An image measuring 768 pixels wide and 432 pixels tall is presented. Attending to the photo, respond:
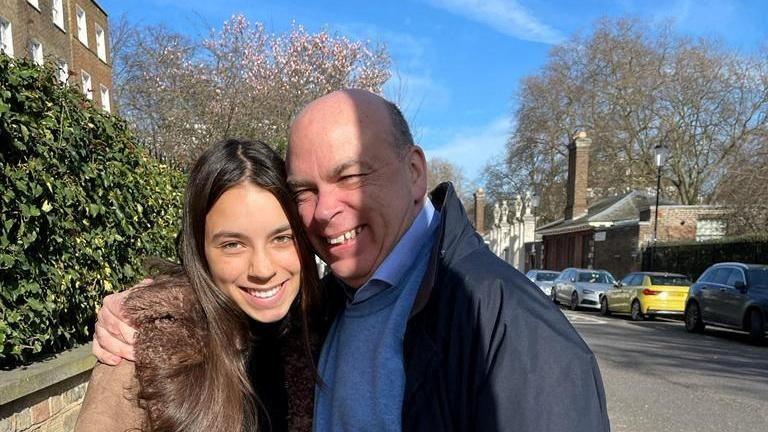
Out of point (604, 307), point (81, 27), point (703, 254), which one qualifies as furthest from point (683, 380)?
point (81, 27)

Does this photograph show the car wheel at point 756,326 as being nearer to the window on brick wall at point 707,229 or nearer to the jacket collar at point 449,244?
the jacket collar at point 449,244

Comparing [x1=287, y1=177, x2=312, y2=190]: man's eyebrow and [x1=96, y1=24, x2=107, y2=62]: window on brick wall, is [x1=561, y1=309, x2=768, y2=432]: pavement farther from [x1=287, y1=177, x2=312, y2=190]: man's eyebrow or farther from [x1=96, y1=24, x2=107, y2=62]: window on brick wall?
[x1=96, y1=24, x2=107, y2=62]: window on brick wall

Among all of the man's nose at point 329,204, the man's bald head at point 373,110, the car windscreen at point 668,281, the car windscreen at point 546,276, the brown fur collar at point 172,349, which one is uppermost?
the man's bald head at point 373,110

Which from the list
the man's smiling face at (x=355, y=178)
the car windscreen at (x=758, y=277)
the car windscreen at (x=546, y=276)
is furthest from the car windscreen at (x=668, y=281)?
the man's smiling face at (x=355, y=178)

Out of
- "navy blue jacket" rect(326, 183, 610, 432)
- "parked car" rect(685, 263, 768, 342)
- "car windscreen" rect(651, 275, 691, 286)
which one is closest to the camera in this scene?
"navy blue jacket" rect(326, 183, 610, 432)

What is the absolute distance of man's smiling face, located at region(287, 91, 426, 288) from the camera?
172cm

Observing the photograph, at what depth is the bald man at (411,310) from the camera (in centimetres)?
124

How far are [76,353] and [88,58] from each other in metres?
27.2

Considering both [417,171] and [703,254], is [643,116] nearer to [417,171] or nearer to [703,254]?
[703,254]

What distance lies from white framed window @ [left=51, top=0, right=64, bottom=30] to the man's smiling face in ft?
86.9

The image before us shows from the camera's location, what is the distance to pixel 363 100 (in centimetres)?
173

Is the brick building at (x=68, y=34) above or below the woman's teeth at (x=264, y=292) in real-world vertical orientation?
above

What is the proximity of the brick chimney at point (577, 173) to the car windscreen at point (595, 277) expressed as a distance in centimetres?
1608

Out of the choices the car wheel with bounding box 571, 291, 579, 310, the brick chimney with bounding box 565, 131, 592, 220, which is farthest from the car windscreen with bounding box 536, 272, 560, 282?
the brick chimney with bounding box 565, 131, 592, 220
